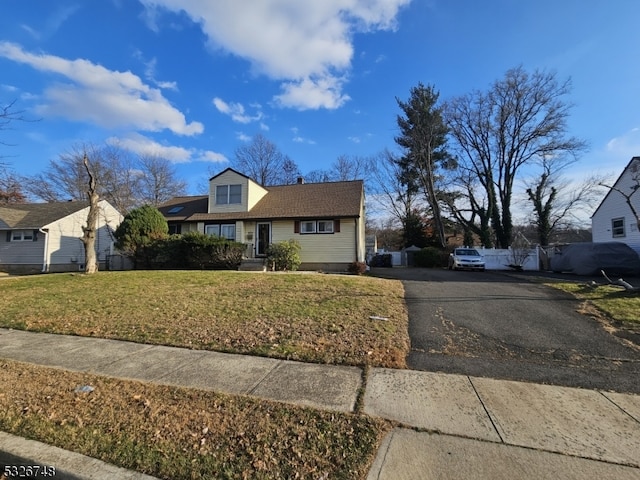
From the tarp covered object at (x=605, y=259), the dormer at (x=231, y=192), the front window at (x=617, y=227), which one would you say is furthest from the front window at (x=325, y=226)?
the front window at (x=617, y=227)

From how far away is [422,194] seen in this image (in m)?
35.4

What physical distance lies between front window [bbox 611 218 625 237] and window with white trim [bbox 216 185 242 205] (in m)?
22.6

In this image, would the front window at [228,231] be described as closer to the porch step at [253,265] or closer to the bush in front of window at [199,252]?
the bush in front of window at [199,252]

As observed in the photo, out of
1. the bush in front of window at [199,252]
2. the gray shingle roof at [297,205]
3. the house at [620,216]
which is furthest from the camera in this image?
the house at [620,216]

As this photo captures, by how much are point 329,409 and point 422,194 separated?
34461 millimetres

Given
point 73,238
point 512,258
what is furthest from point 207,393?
point 73,238

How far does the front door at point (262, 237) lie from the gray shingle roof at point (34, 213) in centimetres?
1491

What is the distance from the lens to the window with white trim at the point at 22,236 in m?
22.2

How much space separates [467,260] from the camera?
2025 cm

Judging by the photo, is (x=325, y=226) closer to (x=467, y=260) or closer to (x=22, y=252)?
(x=467, y=260)

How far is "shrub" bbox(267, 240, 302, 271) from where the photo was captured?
1625 centimetres

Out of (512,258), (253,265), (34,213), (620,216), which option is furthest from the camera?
(34,213)

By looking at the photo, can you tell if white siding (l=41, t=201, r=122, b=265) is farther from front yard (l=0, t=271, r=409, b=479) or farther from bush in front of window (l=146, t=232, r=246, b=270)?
front yard (l=0, t=271, r=409, b=479)

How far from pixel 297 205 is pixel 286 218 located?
1585 mm
